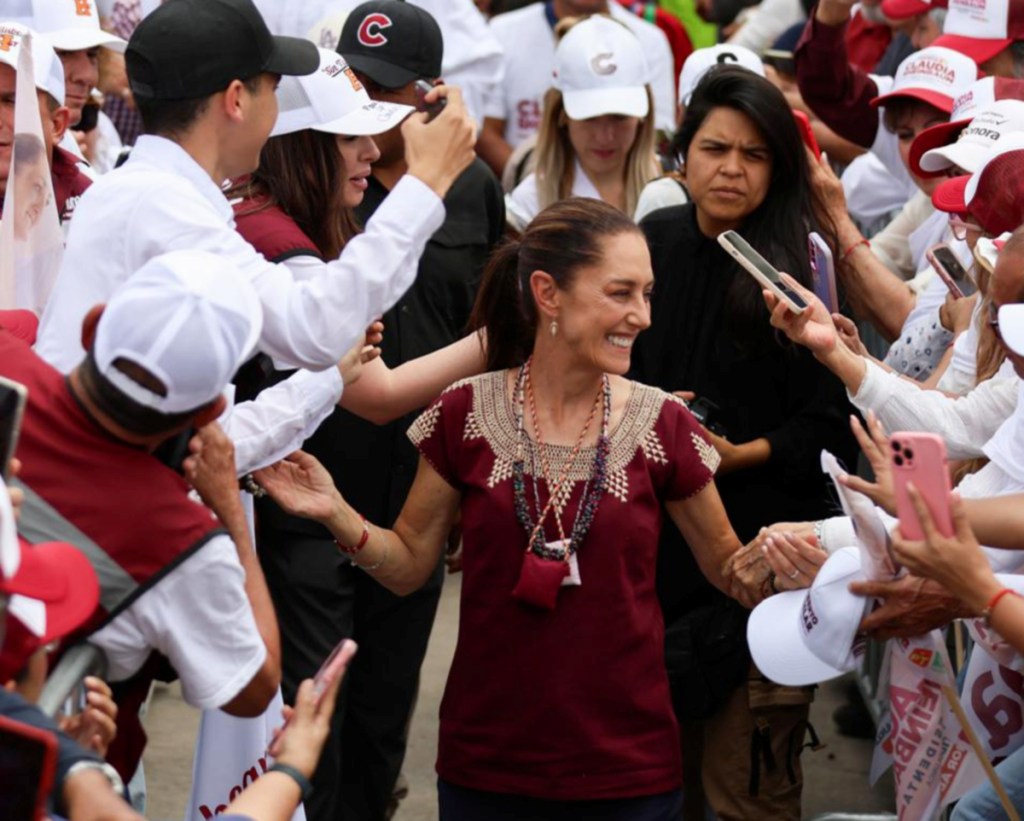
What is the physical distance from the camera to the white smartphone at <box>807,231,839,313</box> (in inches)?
179

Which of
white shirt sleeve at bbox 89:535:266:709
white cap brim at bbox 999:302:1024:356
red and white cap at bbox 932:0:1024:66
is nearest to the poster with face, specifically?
white shirt sleeve at bbox 89:535:266:709

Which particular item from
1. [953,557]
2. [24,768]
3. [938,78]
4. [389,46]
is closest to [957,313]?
[938,78]

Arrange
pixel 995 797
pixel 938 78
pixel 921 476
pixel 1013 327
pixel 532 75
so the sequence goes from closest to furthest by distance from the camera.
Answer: pixel 921 476, pixel 1013 327, pixel 995 797, pixel 938 78, pixel 532 75

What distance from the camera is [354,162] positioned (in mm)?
4270

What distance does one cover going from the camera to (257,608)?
3.10 meters

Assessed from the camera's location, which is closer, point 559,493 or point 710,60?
point 559,493

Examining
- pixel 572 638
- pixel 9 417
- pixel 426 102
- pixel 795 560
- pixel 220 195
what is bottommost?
pixel 572 638

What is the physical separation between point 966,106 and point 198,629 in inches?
127

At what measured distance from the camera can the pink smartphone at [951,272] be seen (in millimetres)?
4613

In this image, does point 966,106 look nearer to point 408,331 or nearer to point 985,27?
point 985,27

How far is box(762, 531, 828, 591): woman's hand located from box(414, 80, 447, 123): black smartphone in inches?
46.8

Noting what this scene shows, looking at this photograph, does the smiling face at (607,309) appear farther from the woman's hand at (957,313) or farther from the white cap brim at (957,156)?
the white cap brim at (957,156)

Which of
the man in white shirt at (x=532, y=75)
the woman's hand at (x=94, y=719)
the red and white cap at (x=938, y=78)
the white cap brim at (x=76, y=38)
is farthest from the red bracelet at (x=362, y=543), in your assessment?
the man in white shirt at (x=532, y=75)

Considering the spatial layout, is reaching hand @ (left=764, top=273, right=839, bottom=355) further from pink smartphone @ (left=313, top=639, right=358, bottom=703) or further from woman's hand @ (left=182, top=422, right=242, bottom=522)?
pink smartphone @ (left=313, top=639, right=358, bottom=703)
